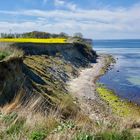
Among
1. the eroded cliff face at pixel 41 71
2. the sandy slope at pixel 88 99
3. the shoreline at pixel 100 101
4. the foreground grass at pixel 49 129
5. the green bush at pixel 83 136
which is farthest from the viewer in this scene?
the shoreline at pixel 100 101

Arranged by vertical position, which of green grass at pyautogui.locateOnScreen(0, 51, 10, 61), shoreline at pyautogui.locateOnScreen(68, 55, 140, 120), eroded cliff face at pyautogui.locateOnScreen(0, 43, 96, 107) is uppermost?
green grass at pyautogui.locateOnScreen(0, 51, 10, 61)

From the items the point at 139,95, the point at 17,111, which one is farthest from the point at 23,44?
the point at 17,111

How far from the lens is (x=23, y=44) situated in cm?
6006

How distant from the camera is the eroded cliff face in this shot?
22.8m

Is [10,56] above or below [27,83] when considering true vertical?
above

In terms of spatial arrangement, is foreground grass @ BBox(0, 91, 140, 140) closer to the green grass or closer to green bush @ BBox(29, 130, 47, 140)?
green bush @ BBox(29, 130, 47, 140)

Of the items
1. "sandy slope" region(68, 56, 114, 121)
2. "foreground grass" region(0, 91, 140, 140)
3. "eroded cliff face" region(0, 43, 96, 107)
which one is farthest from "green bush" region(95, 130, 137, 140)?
"sandy slope" region(68, 56, 114, 121)

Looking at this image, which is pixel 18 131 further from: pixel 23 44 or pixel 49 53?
pixel 49 53

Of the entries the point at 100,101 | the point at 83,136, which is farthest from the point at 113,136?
the point at 100,101

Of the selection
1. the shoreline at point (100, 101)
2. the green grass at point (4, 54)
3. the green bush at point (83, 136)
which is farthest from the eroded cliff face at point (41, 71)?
the green bush at point (83, 136)

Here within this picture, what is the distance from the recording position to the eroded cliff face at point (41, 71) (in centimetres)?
2281

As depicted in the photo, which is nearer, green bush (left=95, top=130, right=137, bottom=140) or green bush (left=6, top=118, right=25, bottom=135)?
green bush (left=95, top=130, right=137, bottom=140)

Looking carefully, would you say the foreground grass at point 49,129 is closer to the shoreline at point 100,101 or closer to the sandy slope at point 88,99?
the sandy slope at point 88,99

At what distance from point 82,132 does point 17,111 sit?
2.41m
